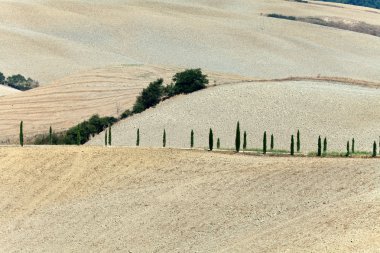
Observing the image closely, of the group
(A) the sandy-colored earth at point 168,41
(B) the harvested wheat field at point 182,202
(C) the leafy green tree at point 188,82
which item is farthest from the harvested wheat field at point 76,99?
(B) the harvested wheat field at point 182,202

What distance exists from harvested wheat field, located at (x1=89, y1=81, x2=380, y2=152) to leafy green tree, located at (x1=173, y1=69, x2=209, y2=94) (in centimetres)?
158

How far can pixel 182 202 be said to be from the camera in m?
53.5

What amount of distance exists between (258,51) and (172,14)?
19.7 metres

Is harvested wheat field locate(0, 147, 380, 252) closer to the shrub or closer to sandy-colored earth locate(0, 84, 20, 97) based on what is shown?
the shrub

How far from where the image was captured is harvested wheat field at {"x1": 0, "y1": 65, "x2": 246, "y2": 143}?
94125 millimetres

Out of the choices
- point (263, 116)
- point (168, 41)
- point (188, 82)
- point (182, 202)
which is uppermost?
point (188, 82)

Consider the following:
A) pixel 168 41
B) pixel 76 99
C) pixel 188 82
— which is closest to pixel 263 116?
pixel 188 82

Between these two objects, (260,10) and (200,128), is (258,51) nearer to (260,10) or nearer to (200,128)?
(260,10)

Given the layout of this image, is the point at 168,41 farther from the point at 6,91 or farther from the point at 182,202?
the point at 182,202

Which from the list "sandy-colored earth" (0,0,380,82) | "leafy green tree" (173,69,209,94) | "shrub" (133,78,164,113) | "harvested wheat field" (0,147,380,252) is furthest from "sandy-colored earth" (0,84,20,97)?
"harvested wheat field" (0,147,380,252)

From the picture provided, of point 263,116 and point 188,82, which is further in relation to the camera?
point 188,82

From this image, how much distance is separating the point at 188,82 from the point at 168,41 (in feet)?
217

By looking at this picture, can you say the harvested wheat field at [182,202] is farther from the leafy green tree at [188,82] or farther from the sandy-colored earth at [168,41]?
the sandy-colored earth at [168,41]

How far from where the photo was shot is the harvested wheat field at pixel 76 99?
94125 mm
